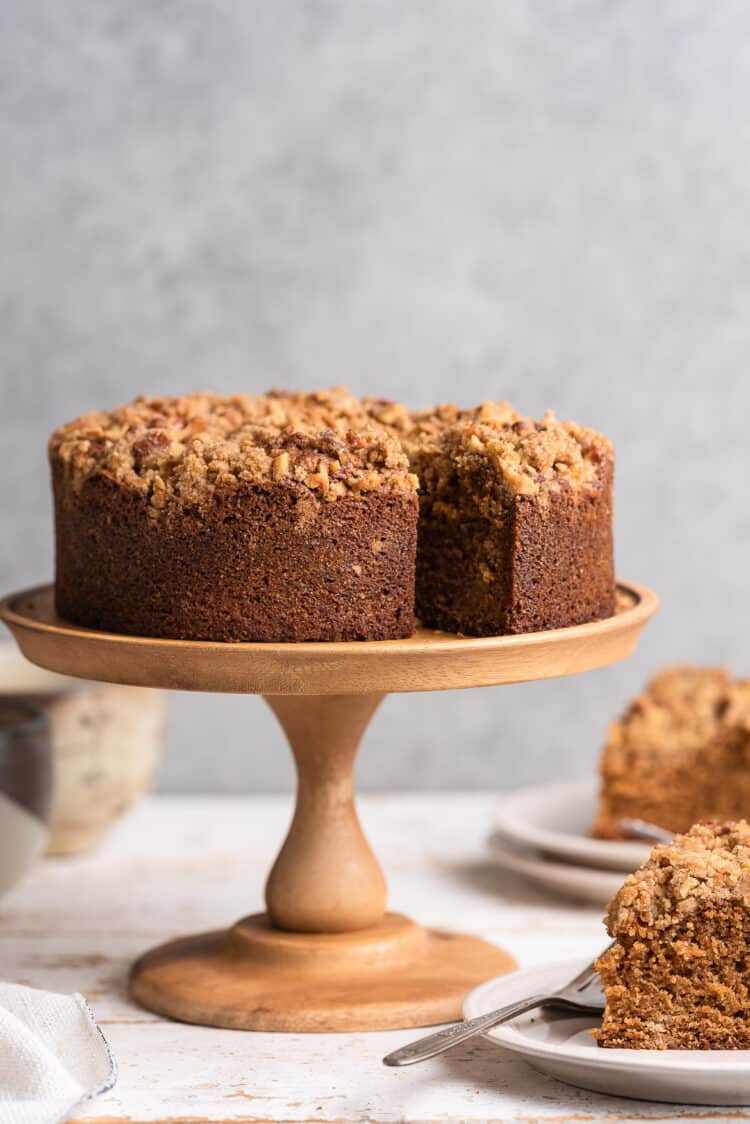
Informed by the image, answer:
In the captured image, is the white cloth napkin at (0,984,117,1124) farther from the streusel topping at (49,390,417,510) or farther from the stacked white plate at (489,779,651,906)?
the stacked white plate at (489,779,651,906)

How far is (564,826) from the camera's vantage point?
→ 2.20 m

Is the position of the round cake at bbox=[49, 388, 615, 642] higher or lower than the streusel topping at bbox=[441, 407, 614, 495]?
lower

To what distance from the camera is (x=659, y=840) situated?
6.77 ft

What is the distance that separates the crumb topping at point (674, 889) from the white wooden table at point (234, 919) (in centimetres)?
16

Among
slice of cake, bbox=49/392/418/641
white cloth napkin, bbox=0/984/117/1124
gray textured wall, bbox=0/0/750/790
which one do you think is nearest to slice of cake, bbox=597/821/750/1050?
slice of cake, bbox=49/392/418/641

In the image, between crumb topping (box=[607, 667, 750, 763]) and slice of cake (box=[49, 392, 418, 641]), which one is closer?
slice of cake (box=[49, 392, 418, 641])

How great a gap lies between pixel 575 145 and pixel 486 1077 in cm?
170

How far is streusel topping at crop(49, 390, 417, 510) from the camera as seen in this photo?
4.84 feet

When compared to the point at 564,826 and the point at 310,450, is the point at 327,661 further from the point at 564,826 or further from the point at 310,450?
the point at 564,826

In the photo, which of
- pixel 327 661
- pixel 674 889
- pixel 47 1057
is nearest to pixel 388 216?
pixel 327 661

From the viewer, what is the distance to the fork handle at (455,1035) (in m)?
1.30

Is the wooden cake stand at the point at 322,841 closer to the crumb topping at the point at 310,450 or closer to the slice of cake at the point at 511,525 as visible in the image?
the slice of cake at the point at 511,525

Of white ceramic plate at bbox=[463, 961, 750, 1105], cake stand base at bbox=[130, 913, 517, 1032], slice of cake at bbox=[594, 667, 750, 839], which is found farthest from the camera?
slice of cake at bbox=[594, 667, 750, 839]

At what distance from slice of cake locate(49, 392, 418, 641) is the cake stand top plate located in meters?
0.04
